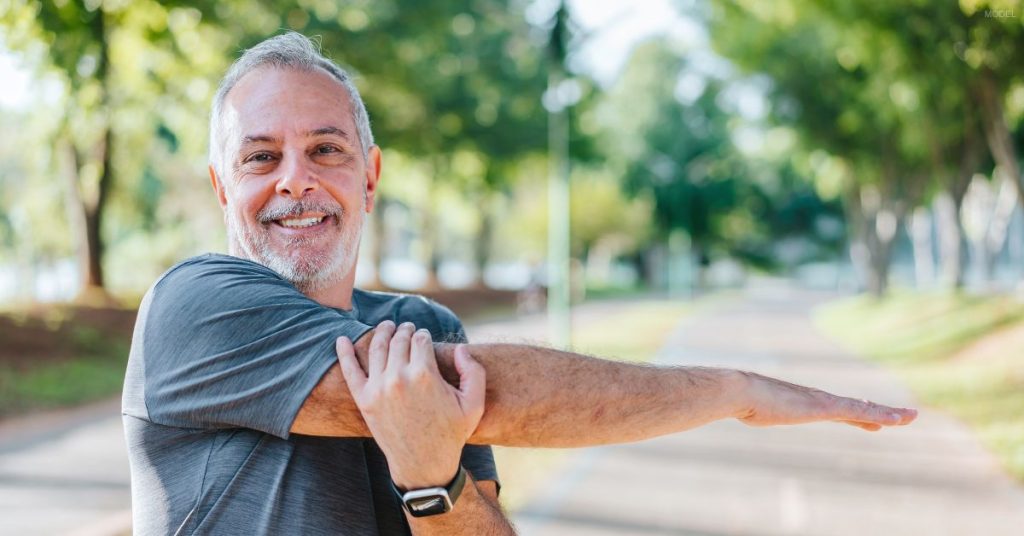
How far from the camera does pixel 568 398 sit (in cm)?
169

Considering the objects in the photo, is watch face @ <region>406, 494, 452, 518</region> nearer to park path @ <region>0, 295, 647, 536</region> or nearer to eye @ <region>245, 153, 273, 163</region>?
eye @ <region>245, 153, 273, 163</region>

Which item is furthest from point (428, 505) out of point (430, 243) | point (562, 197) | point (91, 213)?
point (430, 243)

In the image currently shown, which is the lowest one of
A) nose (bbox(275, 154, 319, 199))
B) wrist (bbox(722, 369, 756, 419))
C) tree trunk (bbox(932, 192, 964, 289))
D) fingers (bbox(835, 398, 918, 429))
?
fingers (bbox(835, 398, 918, 429))

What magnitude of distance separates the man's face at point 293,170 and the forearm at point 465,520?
0.52 m

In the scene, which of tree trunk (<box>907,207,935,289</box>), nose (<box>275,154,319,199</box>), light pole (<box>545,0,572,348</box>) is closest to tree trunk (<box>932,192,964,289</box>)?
light pole (<box>545,0,572,348</box>)

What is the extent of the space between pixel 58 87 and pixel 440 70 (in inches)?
639

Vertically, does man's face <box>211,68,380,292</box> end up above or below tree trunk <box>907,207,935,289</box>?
below

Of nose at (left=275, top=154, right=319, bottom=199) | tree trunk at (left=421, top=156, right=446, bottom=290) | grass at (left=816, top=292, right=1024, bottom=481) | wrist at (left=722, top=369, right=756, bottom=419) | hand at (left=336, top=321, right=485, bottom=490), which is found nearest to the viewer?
hand at (left=336, top=321, right=485, bottom=490)

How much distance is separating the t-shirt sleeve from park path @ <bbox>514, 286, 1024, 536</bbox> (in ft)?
21.7

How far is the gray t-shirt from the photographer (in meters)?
1.69

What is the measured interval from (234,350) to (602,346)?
2194 cm

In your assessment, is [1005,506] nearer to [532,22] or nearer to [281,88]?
[281,88]

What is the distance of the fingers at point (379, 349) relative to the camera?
1.65m

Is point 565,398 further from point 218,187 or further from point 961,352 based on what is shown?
point 961,352
